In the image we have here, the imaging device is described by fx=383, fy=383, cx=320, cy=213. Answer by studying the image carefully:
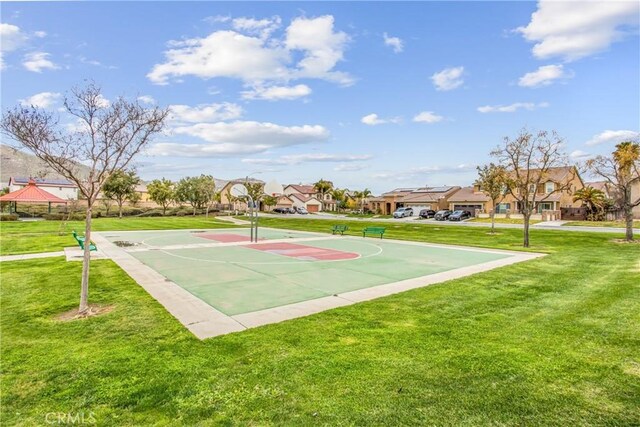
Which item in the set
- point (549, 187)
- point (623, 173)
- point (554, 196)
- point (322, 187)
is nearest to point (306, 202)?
point (322, 187)

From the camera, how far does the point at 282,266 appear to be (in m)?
15.3

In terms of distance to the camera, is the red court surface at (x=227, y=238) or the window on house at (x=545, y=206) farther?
the window on house at (x=545, y=206)

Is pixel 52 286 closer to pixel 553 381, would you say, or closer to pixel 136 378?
pixel 136 378

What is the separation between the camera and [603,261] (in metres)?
A: 16.0

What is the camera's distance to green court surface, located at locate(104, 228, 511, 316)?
418 inches

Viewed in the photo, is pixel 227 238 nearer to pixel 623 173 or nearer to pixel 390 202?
pixel 623 173

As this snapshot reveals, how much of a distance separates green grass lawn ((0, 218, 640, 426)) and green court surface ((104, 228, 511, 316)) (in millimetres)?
1902

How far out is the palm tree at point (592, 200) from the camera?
5069 cm

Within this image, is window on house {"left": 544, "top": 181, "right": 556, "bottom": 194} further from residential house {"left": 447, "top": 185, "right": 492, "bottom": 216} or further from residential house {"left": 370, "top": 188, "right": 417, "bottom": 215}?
residential house {"left": 370, "top": 188, "right": 417, "bottom": 215}

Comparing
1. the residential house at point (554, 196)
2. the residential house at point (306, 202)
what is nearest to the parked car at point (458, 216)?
the residential house at point (554, 196)

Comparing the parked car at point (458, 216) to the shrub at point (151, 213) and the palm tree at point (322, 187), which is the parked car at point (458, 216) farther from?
the palm tree at point (322, 187)

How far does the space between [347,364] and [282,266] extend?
9813 mm

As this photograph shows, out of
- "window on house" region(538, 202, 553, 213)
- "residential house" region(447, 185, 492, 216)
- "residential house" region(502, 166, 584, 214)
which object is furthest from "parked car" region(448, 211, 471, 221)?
"window on house" region(538, 202, 553, 213)

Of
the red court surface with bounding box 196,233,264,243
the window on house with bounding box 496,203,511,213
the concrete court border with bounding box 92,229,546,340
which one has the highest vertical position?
the window on house with bounding box 496,203,511,213
